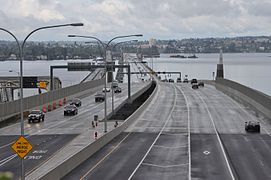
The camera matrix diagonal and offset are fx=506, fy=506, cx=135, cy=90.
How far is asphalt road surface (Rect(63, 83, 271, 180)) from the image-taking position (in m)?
27.5

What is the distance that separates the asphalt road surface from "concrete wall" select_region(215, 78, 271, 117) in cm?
215

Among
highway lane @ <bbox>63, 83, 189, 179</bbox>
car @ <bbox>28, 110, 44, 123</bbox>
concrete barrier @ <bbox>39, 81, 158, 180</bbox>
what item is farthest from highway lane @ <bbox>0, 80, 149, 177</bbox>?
highway lane @ <bbox>63, 83, 189, 179</bbox>

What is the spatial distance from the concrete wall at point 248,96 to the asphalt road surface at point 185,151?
2148 mm

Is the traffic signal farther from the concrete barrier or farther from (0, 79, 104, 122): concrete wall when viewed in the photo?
the concrete barrier

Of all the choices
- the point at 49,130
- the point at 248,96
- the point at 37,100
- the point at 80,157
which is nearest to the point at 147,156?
the point at 80,157

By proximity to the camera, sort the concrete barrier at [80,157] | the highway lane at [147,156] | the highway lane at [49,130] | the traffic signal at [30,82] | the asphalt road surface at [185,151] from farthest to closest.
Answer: the traffic signal at [30,82] → the highway lane at [49,130] → the asphalt road surface at [185,151] → the highway lane at [147,156] → the concrete barrier at [80,157]

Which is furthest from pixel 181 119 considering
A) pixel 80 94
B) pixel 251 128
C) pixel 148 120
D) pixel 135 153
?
pixel 80 94

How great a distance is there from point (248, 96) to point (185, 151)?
46.6 meters

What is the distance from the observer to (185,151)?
35.4m

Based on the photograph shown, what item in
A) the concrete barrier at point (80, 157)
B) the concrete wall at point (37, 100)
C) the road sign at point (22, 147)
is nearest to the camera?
the road sign at point (22, 147)

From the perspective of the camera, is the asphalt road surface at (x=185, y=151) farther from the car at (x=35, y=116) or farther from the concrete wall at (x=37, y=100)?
the concrete wall at (x=37, y=100)

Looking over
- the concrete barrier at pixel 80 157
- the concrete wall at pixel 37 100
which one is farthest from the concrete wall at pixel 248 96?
the concrete wall at pixel 37 100

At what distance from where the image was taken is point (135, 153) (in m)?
35.0

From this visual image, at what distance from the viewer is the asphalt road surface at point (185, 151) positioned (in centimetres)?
2748
